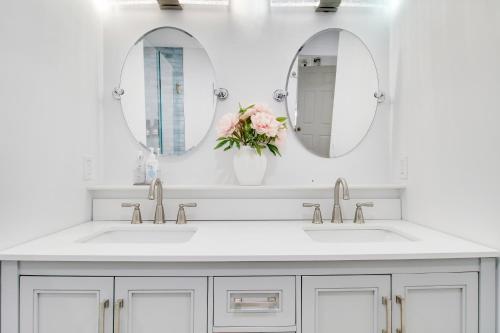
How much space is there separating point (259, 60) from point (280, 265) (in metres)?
1.12

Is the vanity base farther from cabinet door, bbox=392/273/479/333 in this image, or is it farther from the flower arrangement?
the flower arrangement

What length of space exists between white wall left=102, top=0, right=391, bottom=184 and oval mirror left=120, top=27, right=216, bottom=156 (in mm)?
50

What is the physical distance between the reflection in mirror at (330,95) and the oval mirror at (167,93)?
47 centimetres

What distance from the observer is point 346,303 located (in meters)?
1.03

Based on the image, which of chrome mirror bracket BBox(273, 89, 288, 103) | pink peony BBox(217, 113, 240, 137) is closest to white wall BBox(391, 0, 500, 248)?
chrome mirror bracket BBox(273, 89, 288, 103)

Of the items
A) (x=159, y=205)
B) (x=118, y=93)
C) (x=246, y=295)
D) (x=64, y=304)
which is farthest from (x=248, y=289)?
(x=118, y=93)

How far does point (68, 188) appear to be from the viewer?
1382 mm

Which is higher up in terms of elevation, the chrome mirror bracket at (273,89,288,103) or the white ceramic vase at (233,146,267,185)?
the chrome mirror bracket at (273,89,288,103)

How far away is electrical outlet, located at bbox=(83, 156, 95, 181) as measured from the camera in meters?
1.51

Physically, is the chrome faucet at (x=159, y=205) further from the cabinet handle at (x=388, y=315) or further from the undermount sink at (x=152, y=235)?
the cabinet handle at (x=388, y=315)

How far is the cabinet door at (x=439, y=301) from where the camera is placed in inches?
40.6

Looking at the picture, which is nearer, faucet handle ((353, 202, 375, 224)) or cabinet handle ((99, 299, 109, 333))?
cabinet handle ((99, 299, 109, 333))

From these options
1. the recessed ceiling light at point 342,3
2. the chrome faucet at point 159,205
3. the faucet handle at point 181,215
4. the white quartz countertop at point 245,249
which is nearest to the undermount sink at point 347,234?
the white quartz countertop at point 245,249

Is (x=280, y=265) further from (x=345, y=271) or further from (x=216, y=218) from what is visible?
(x=216, y=218)
